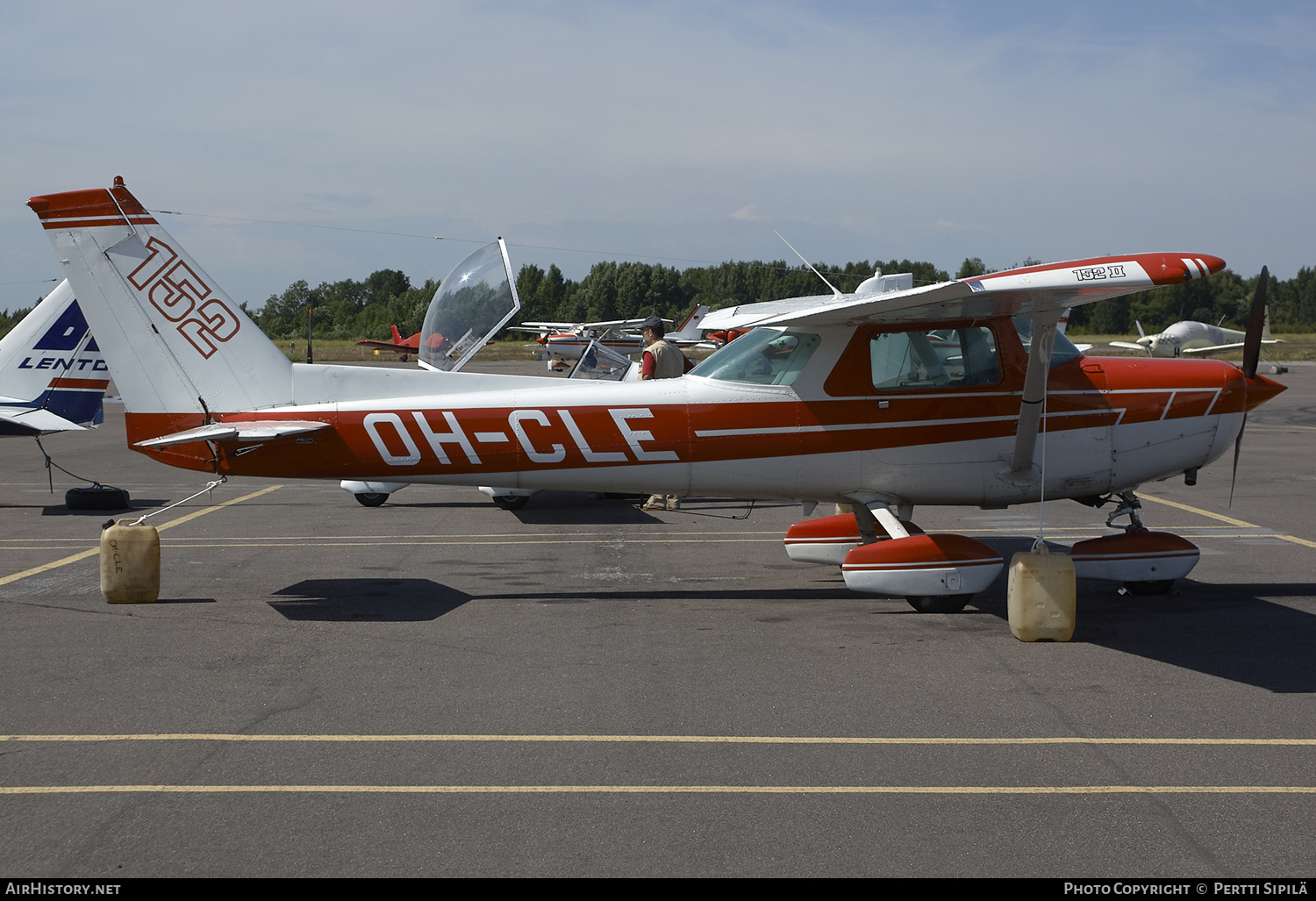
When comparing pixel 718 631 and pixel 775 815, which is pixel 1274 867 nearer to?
pixel 775 815

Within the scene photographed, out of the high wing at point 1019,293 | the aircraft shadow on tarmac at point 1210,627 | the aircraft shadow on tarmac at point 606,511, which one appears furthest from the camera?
the aircraft shadow on tarmac at point 606,511

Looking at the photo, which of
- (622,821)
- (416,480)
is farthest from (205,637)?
(622,821)

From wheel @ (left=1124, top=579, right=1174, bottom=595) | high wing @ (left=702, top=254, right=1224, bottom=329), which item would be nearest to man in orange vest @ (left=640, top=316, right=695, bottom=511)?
high wing @ (left=702, top=254, right=1224, bottom=329)

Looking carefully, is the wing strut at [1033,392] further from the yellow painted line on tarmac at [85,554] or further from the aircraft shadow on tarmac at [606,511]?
the yellow painted line on tarmac at [85,554]

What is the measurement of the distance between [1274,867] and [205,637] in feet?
20.4

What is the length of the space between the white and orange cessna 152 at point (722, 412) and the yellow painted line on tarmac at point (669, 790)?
333cm

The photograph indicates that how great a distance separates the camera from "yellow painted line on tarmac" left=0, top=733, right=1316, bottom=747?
4.91 metres

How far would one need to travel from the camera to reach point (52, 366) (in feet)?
43.8

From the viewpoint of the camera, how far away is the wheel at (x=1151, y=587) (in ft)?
26.5

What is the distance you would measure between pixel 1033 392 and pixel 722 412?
2.35 meters

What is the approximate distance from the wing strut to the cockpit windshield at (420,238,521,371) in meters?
5.69

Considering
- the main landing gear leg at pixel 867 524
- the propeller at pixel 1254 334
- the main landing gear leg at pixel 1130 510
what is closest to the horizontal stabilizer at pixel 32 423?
the main landing gear leg at pixel 867 524

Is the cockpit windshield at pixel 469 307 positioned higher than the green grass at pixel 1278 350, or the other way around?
the cockpit windshield at pixel 469 307

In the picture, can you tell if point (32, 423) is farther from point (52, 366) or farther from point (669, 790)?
point (669, 790)
